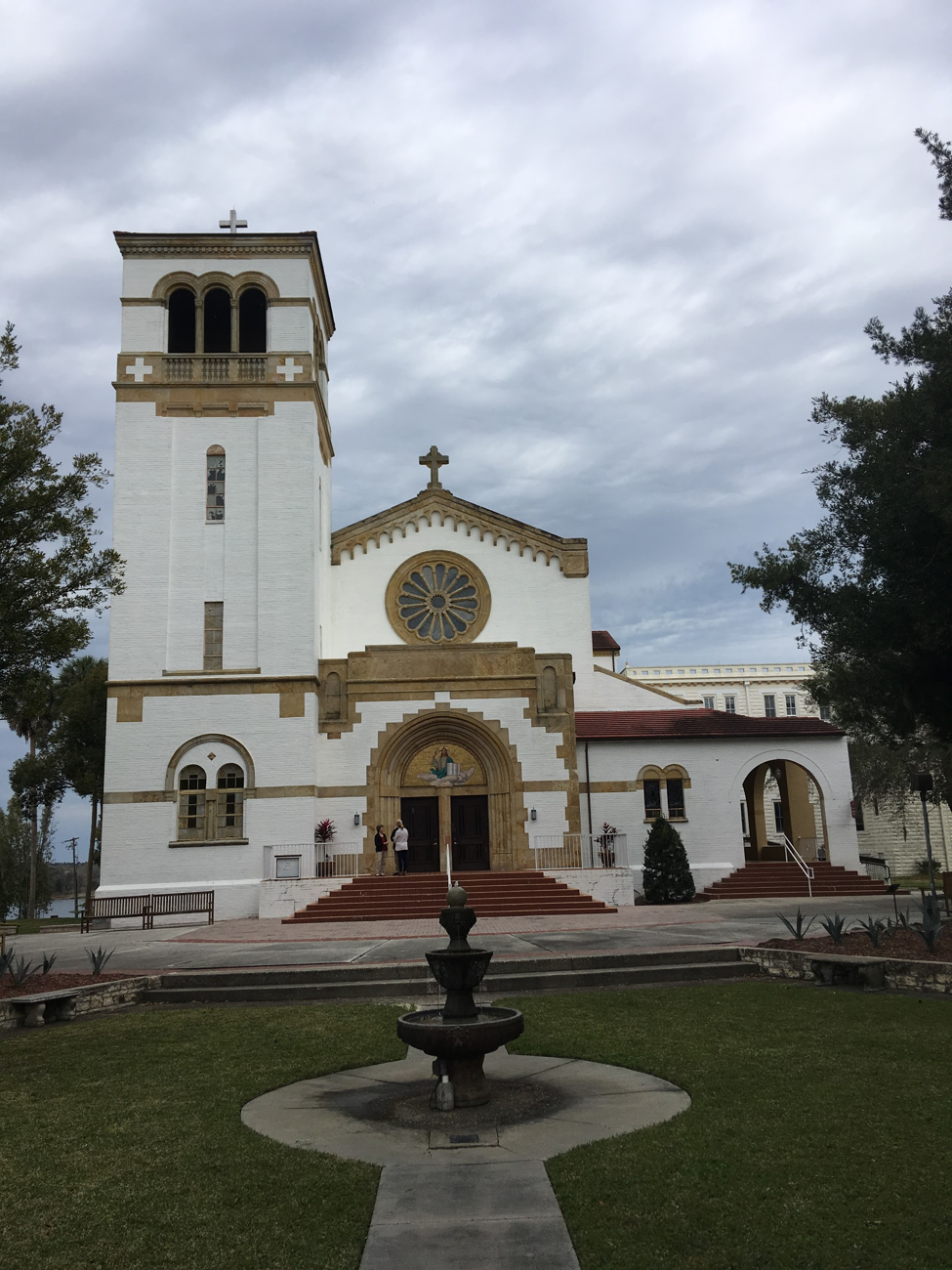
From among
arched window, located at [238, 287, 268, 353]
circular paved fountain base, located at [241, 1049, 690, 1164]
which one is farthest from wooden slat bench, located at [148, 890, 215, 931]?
circular paved fountain base, located at [241, 1049, 690, 1164]

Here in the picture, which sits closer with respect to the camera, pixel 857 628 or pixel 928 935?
pixel 928 935

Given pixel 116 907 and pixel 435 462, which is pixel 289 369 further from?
pixel 116 907

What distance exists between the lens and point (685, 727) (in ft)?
102

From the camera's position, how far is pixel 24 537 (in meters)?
14.7

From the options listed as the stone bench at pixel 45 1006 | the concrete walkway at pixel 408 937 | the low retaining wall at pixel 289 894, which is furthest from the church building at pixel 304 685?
the stone bench at pixel 45 1006

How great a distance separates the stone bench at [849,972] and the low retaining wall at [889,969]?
34 mm

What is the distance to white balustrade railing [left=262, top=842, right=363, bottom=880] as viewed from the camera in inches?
1027

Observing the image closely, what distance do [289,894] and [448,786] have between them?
19.3 ft

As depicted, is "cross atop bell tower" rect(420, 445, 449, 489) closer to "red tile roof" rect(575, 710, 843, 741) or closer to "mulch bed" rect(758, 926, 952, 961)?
"red tile roof" rect(575, 710, 843, 741)

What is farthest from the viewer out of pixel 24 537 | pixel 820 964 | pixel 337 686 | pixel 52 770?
pixel 52 770

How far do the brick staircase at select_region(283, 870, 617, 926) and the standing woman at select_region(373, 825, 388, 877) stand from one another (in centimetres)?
128

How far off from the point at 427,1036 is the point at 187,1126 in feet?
6.31

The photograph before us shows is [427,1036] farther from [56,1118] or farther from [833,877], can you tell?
[833,877]

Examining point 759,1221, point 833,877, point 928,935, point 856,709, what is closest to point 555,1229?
point 759,1221
